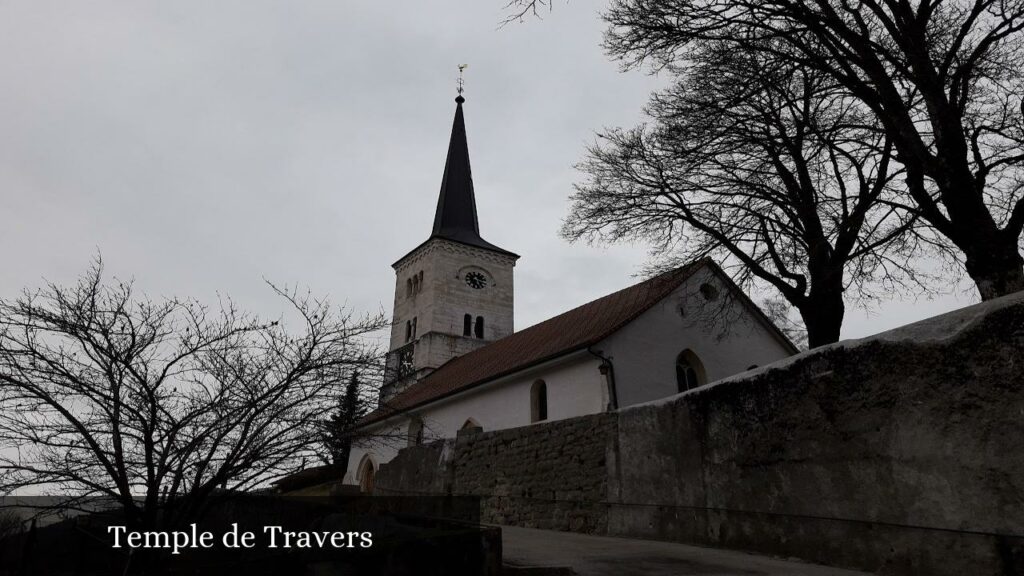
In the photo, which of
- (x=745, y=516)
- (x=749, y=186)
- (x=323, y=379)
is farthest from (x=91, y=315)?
(x=749, y=186)

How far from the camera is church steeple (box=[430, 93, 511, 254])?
42.3m

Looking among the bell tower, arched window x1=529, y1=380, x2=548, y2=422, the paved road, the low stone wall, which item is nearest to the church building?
arched window x1=529, y1=380, x2=548, y2=422

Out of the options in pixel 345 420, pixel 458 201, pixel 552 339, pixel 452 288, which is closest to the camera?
pixel 345 420

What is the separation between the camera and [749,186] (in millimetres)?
12070

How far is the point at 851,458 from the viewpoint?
5996 mm

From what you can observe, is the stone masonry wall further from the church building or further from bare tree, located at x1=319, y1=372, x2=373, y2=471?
bare tree, located at x1=319, y1=372, x2=373, y2=471

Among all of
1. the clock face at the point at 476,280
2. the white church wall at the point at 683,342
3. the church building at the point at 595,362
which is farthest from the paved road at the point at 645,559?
the clock face at the point at 476,280

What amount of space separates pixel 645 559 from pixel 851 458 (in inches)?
88.6

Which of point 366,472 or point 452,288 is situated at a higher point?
point 452,288

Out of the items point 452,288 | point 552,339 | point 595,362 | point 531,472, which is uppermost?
point 452,288

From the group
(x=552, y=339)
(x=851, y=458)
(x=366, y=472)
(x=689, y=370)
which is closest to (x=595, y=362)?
(x=689, y=370)

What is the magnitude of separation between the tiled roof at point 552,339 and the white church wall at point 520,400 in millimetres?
373

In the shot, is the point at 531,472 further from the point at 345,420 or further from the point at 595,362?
the point at 595,362

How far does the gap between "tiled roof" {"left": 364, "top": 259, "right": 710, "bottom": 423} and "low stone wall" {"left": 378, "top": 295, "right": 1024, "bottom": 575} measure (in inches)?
211
